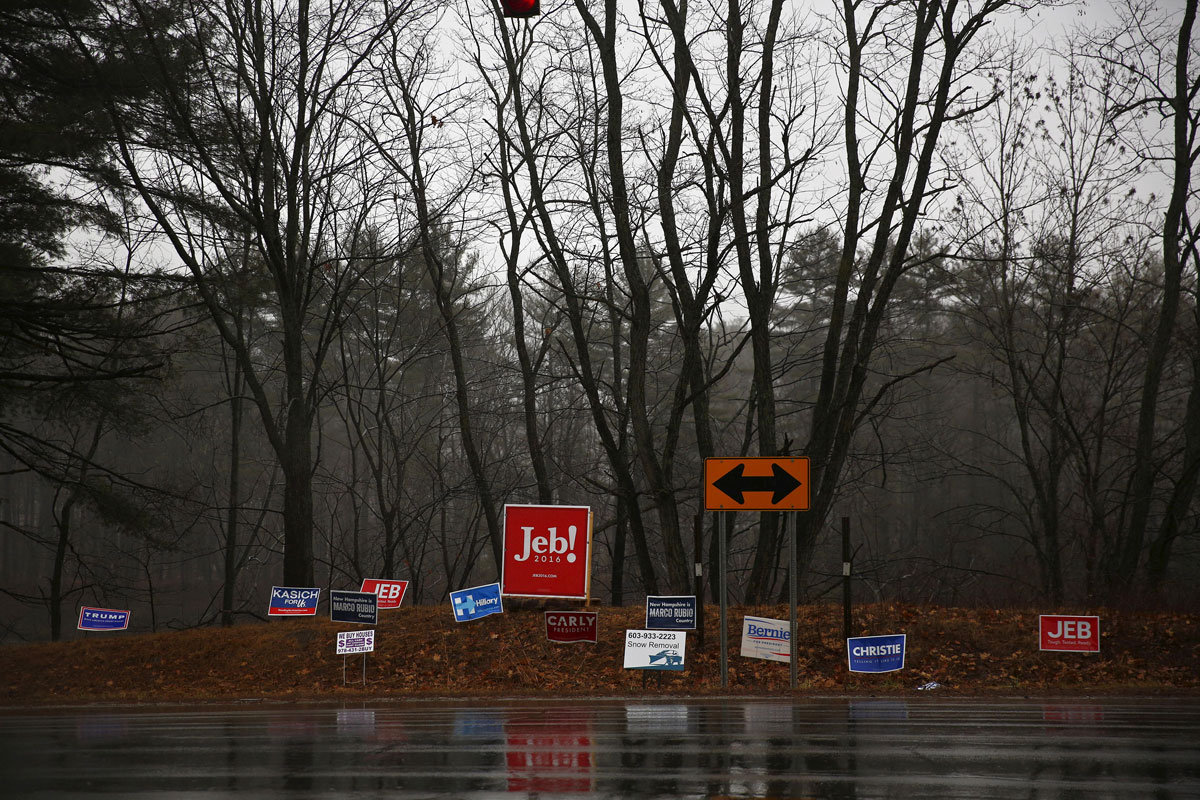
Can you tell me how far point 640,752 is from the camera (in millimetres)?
8672

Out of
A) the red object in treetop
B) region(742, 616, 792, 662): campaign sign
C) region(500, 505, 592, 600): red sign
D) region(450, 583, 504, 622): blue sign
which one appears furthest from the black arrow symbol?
the red object in treetop

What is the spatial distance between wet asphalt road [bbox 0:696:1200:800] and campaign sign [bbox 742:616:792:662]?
5.95ft

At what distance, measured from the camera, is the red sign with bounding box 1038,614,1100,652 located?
49.9 ft

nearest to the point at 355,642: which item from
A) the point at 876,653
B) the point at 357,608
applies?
the point at 357,608

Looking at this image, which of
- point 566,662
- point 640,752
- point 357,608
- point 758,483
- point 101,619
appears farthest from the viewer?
point 101,619

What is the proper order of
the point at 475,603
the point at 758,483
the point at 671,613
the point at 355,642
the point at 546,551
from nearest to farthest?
the point at 758,483, the point at 671,613, the point at 355,642, the point at 475,603, the point at 546,551

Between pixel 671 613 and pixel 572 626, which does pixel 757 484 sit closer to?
pixel 671 613

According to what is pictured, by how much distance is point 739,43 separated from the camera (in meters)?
20.8

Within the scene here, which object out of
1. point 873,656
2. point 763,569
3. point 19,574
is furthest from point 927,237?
point 19,574

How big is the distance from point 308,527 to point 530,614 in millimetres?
5945

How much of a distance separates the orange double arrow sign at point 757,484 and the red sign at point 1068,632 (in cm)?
472

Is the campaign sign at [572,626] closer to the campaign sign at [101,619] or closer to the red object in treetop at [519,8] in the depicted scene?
the campaign sign at [101,619]

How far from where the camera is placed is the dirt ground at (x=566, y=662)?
1532 cm

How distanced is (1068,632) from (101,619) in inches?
686
